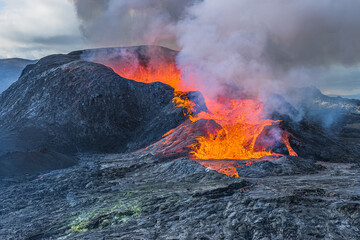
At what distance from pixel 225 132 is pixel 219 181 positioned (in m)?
15.4

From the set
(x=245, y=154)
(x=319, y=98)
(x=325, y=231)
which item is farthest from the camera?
(x=319, y=98)

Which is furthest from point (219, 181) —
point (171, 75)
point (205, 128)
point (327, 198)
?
point (171, 75)

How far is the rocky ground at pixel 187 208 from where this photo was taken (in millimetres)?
10180

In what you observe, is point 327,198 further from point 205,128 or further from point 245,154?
point 205,128

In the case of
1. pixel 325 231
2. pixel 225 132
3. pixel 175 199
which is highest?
pixel 225 132

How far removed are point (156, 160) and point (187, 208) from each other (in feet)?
42.4

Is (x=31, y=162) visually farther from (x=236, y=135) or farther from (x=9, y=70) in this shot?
(x=9, y=70)

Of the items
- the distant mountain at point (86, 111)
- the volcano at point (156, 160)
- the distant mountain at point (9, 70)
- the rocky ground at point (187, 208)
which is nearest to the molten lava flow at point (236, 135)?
the volcano at point (156, 160)

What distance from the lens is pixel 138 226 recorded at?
1149cm

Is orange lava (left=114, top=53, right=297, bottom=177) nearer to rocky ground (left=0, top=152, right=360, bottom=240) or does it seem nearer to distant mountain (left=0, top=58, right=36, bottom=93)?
rocky ground (left=0, top=152, right=360, bottom=240)

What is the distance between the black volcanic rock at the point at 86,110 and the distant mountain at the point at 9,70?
178ft

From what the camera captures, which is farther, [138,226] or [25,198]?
[25,198]

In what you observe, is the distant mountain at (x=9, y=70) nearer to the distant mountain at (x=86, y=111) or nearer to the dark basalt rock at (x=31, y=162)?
the distant mountain at (x=86, y=111)

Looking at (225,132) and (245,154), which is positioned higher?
(225,132)
